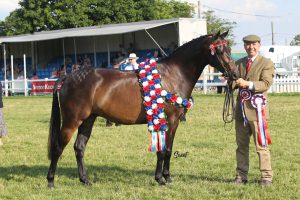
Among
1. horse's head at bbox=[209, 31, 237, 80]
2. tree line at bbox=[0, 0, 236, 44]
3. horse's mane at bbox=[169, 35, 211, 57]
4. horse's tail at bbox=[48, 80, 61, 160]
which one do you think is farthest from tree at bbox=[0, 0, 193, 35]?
horse's head at bbox=[209, 31, 237, 80]

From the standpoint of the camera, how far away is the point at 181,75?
7.02 m

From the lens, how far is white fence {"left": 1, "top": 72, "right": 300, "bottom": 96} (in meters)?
24.9

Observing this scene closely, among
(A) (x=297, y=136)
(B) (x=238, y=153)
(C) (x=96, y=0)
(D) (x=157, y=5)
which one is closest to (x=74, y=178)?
(B) (x=238, y=153)

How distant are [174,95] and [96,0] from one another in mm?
39801

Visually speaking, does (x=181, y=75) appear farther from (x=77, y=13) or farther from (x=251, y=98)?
(x=77, y=13)

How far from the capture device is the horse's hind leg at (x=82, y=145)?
7285 millimetres

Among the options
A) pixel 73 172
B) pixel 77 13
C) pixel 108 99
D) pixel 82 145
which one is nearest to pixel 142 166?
pixel 73 172

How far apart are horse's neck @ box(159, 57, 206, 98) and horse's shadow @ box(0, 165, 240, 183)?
138cm

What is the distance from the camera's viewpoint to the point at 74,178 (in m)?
7.63

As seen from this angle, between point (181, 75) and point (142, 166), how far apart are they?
2.13 m

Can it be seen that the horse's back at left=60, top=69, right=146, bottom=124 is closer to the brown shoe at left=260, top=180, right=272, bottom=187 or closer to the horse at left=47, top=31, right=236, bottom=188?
the horse at left=47, top=31, right=236, bottom=188

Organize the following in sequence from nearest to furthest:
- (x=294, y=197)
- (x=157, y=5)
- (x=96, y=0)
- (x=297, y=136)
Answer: (x=294, y=197)
(x=297, y=136)
(x=96, y=0)
(x=157, y=5)

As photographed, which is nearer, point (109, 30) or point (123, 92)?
point (123, 92)

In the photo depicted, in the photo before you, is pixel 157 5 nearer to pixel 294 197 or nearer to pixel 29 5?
pixel 29 5
